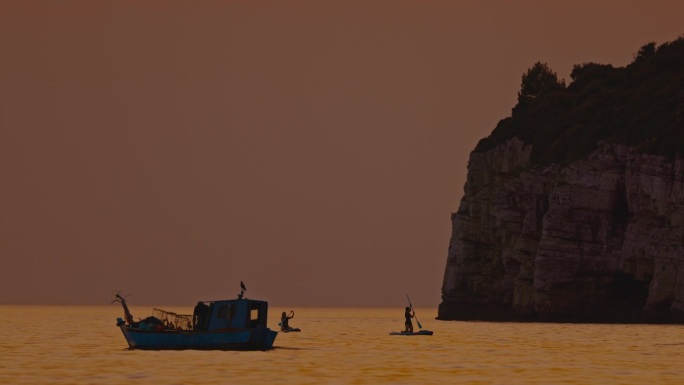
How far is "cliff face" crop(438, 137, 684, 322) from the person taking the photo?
122m

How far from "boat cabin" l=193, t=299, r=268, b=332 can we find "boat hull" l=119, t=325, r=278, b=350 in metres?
0.87

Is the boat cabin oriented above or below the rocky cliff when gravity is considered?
below

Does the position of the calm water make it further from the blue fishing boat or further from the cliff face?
the cliff face

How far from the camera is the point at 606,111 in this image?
146125 millimetres

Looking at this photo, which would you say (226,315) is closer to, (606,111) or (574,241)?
(574,241)

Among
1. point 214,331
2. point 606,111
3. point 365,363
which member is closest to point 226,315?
point 214,331

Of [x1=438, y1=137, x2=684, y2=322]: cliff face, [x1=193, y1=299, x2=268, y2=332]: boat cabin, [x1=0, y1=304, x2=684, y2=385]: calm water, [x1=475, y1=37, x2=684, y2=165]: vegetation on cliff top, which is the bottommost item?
[x1=0, y1=304, x2=684, y2=385]: calm water

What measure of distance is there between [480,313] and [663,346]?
80506mm

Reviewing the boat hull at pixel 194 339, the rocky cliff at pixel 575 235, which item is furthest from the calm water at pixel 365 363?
the rocky cliff at pixel 575 235

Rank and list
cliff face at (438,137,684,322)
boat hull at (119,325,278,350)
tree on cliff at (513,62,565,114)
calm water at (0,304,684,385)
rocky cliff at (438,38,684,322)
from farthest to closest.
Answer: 1. tree on cliff at (513,62,565,114)
2. rocky cliff at (438,38,684,322)
3. cliff face at (438,137,684,322)
4. boat hull at (119,325,278,350)
5. calm water at (0,304,684,385)

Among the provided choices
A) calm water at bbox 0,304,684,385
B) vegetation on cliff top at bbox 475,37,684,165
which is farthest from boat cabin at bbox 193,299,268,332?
vegetation on cliff top at bbox 475,37,684,165

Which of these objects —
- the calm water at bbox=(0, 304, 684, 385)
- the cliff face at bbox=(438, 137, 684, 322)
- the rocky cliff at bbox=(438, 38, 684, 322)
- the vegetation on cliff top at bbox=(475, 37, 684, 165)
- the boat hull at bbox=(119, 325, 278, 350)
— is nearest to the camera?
the calm water at bbox=(0, 304, 684, 385)

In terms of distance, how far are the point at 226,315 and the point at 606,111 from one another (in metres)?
86.3

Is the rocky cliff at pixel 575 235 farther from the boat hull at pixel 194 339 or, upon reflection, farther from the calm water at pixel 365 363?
the boat hull at pixel 194 339
